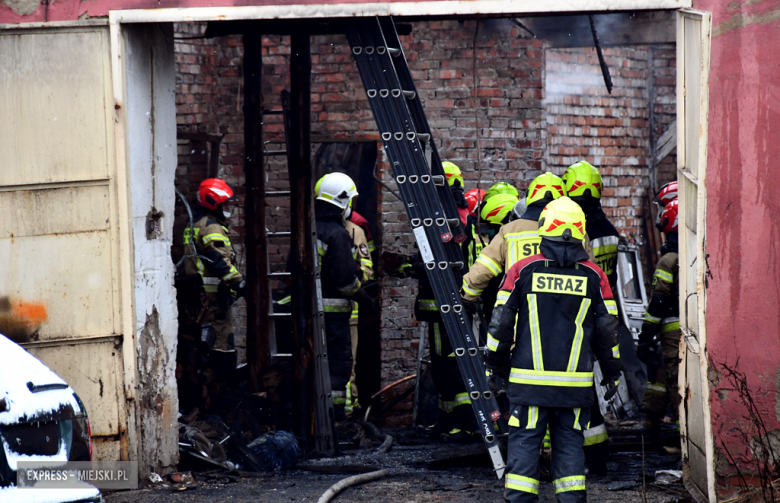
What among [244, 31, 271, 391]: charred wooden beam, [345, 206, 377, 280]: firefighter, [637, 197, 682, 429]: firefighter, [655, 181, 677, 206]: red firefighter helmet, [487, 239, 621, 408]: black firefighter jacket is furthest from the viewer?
[345, 206, 377, 280]: firefighter

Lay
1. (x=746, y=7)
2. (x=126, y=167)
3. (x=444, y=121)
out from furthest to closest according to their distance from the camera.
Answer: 1. (x=444, y=121)
2. (x=126, y=167)
3. (x=746, y=7)

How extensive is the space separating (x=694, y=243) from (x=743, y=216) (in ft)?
0.95

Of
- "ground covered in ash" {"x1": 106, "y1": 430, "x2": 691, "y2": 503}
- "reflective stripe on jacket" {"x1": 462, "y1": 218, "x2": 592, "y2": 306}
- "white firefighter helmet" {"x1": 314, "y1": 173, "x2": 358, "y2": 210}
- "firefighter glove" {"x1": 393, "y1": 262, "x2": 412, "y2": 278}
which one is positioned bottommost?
"ground covered in ash" {"x1": 106, "y1": 430, "x2": 691, "y2": 503}

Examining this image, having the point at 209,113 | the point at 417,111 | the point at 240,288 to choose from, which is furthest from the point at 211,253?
the point at 417,111

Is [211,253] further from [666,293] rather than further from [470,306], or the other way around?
[666,293]

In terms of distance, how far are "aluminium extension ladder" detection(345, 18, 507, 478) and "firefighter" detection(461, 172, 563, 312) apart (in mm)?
118

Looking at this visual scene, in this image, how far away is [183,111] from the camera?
8055mm

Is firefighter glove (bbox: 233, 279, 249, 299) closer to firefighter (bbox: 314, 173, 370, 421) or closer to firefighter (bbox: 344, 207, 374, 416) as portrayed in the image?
firefighter (bbox: 314, 173, 370, 421)

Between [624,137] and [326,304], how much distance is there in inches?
155

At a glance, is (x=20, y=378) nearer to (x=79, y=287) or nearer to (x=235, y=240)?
(x=79, y=287)

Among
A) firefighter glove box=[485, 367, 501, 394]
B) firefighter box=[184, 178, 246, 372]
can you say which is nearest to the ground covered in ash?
firefighter glove box=[485, 367, 501, 394]

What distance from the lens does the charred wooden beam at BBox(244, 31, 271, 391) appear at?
6.53 meters

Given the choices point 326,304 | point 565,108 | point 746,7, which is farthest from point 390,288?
point 746,7

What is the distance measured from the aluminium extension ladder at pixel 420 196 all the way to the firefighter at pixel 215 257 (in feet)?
9.34
